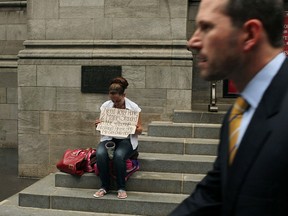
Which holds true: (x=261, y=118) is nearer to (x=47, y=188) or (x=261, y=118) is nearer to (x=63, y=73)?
(x=47, y=188)

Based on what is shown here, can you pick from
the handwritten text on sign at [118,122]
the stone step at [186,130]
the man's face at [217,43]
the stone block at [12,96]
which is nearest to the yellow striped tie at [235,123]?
the man's face at [217,43]

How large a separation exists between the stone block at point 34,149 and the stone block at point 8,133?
3029mm

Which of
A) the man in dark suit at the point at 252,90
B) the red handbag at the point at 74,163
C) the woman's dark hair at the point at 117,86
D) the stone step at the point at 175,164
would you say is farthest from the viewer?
the stone step at the point at 175,164

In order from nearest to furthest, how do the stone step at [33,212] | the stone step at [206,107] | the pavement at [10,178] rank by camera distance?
the stone step at [33,212], the pavement at [10,178], the stone step at [206,107]

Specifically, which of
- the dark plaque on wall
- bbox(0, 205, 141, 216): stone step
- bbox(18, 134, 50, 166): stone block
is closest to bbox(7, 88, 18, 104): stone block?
bbox(18, 134, 50, 166): stone block

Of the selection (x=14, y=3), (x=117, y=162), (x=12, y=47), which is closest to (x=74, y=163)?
(x=117, y=162)

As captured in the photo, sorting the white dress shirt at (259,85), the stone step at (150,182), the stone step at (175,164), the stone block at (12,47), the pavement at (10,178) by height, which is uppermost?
the stone block at (12,47)

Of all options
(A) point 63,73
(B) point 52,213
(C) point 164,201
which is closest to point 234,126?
(C) point 164,201

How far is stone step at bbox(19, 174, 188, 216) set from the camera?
5367mm

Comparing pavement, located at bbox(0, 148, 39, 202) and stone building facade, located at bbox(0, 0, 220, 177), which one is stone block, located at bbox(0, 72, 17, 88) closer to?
pavement, located at bbox(0, 148, 39, 202)

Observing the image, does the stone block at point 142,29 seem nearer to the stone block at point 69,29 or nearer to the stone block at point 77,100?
the stone block at point 69,29

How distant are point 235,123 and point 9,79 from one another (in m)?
10.6

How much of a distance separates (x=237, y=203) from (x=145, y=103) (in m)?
6.63

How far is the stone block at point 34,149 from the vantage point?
8266mm
